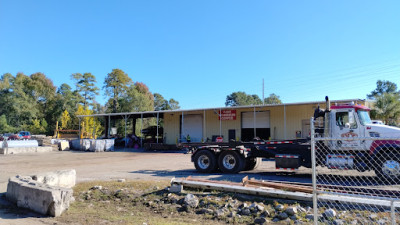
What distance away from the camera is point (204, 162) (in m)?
12.2

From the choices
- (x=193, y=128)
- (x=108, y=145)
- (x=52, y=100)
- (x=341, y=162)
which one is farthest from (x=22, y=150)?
(x=52, y=100)

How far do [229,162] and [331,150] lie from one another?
409 cm

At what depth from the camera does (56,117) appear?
195 ft

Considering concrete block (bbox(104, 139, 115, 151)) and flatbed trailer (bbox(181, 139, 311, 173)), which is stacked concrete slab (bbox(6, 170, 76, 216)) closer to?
flatbed trailer (bbox(181, 139, 311, 173))

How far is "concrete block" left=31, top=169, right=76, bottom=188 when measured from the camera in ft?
25.4

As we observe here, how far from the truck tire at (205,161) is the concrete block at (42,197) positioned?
22.2 ft

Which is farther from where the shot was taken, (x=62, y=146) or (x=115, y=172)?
(x=62, y=146)

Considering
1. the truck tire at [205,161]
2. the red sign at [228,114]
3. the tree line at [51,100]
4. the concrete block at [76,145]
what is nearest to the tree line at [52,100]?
the tree line at [51,100]

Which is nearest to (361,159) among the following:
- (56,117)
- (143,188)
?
(143,188)

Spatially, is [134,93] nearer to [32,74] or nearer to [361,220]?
[32,74]

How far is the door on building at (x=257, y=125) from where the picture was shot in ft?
86.9

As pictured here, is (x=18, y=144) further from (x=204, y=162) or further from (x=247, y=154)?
(x=247, y=154)

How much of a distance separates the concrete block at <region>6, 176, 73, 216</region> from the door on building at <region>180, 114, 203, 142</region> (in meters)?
23.3

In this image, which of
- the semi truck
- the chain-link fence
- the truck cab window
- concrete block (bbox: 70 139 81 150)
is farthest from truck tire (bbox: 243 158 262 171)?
concrete block (bbox: 70 139 81 150)
